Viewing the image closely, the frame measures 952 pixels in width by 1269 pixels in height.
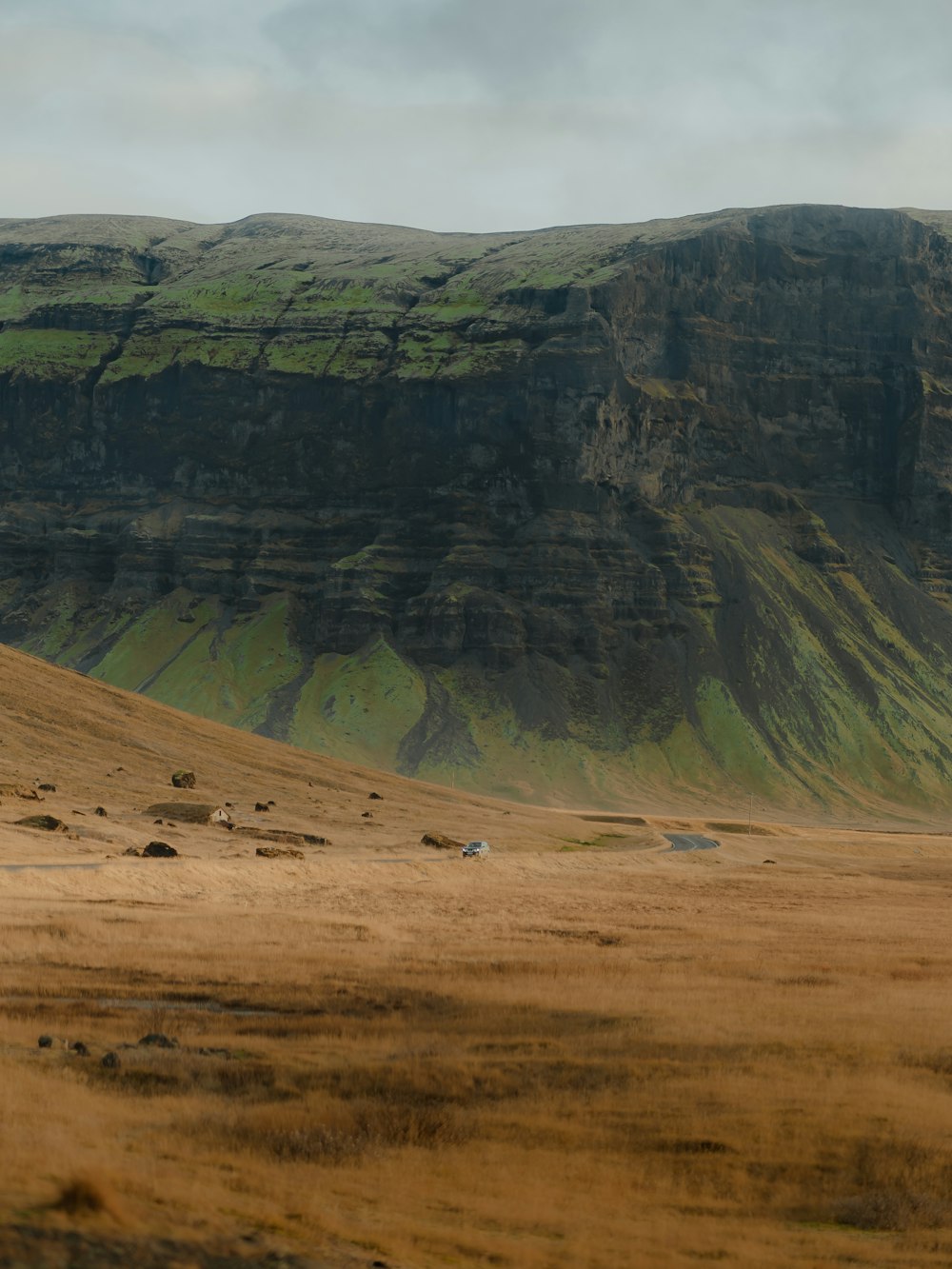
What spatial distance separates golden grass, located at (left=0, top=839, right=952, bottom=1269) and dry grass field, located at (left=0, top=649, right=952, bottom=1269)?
0.07m

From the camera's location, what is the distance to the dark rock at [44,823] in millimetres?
63375

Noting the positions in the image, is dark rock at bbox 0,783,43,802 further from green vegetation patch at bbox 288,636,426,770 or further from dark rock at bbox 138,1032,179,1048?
green vegetation patch at bbox 288,636,426,770

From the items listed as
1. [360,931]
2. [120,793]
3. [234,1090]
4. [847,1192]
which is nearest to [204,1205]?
[234,1090]

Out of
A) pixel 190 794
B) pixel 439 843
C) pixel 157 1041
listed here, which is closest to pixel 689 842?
pixel 439 843

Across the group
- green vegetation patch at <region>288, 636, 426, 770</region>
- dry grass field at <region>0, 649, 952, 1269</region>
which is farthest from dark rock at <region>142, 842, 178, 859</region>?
green vegetation patch at <region>288, 636, 426, 770</region>

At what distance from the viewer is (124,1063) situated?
2127cm

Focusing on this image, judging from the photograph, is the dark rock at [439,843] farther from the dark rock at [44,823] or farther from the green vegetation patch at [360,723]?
the green vegetation patch at [360,723]

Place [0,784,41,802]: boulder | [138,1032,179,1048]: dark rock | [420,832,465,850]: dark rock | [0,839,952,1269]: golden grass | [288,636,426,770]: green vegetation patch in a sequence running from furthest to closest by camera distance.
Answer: [288,636,426,770]: green vegetation patch, [420,832,465,850]: dark rock, [0,784,41,802]: boulder, [138,1032,179,1048]: dark rock, [0,839,952,1269]: golden grass

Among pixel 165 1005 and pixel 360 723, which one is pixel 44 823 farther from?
pixel 360 723

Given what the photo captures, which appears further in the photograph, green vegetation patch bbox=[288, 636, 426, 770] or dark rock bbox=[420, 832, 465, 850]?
green vegetation patch bbox=[288, 636, 426, 770]

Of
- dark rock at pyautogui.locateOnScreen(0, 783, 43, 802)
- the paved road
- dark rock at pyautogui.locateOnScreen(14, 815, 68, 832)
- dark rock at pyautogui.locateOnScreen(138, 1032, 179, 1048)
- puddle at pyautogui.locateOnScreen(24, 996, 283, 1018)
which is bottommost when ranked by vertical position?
the paved road

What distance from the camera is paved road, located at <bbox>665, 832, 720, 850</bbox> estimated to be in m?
105

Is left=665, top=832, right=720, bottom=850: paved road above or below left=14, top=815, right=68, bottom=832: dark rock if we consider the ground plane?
below

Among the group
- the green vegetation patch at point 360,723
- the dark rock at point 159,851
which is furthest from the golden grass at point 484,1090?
the green vegetation patch at point 360,723
